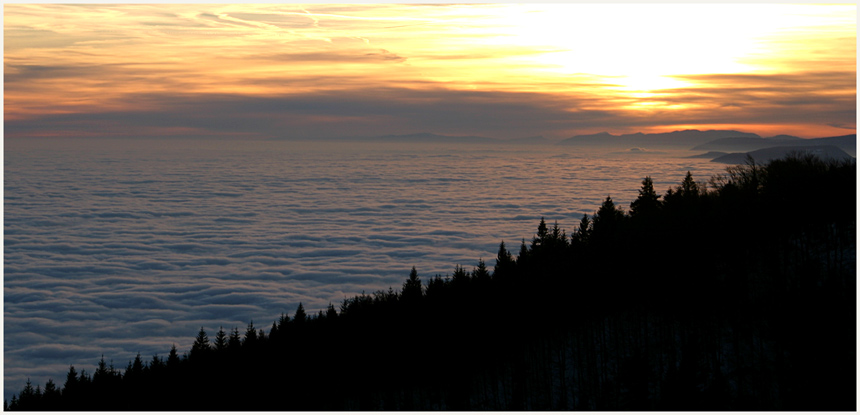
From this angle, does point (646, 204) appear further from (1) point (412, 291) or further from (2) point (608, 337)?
(2) point (608, 337)

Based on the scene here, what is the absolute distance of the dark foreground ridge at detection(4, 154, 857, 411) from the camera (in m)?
47.6

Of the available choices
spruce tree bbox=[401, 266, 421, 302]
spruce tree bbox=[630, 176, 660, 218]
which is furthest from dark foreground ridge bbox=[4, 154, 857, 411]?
spruce tree bbox=[630, 176, 660, 218]

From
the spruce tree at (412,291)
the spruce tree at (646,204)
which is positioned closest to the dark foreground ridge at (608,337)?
the spruce tree at (412,291)

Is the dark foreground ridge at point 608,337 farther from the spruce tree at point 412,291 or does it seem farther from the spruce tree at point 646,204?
the spruce tree at point 646,204

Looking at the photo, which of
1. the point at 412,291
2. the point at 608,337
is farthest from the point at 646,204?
the point at 608,337

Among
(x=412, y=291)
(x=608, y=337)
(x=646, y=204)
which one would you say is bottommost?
(x=608, y=337)

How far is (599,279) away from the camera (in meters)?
62.7

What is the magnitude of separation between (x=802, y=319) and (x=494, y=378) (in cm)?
2198

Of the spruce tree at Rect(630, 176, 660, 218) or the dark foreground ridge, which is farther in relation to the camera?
the spruce tree at Rect(630, 176, 660, 218)

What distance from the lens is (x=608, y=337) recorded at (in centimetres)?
5541

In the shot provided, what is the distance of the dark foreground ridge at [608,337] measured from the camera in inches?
1874

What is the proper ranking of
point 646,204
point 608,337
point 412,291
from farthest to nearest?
point 646,204, point 412,291, point 608,337

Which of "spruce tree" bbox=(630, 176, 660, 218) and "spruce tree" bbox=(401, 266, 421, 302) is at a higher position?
"spruce tree" bbox=(630, 176, 660, 218)

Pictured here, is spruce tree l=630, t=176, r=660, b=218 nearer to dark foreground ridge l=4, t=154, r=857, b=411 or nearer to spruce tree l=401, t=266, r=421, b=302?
dark foreground ridge l=4, t=154, r=857, b=411
